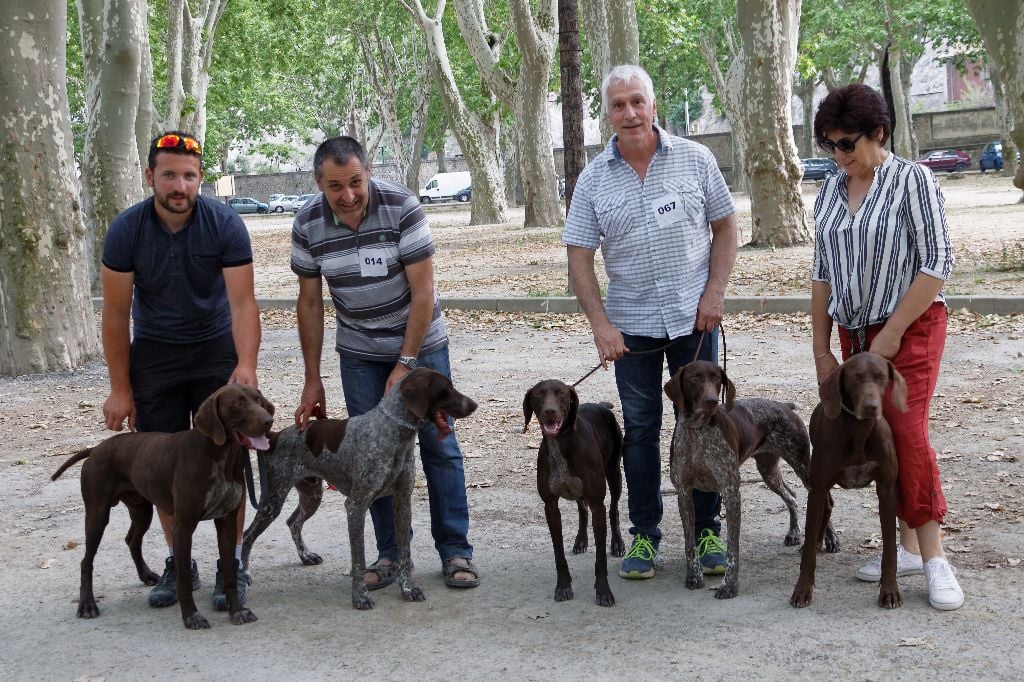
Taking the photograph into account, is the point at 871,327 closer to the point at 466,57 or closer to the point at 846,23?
the point at 846,23

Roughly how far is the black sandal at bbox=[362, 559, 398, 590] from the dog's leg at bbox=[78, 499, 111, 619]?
1251mm

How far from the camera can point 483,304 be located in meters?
16.3

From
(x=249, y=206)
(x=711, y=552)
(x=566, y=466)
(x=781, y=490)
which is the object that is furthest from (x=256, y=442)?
(x=249, y=206)

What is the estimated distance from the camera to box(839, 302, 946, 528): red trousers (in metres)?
5.00

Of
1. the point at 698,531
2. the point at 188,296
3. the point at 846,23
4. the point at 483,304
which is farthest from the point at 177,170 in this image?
the point at 846,23

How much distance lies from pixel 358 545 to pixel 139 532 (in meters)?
1.17

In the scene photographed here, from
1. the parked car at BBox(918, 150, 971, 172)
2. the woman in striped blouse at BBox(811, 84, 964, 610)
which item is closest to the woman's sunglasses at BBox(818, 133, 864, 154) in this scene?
the woman in striped blouse at BBox(811, 84, 964, 610)

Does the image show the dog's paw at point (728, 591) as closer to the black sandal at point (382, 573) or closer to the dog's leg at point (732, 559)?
the dog's leg at point (732, 559)

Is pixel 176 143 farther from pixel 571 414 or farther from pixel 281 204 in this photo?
pixel 281 204

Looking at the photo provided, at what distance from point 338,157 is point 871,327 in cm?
249

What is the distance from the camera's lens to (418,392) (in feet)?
17.2

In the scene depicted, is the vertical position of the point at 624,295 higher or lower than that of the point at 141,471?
higher

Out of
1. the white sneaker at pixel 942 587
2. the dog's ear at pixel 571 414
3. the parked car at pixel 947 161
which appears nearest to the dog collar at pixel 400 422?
the dog's ear at pixel 571 414

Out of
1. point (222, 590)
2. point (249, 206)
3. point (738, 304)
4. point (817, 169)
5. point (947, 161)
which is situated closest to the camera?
point (222, 590)
